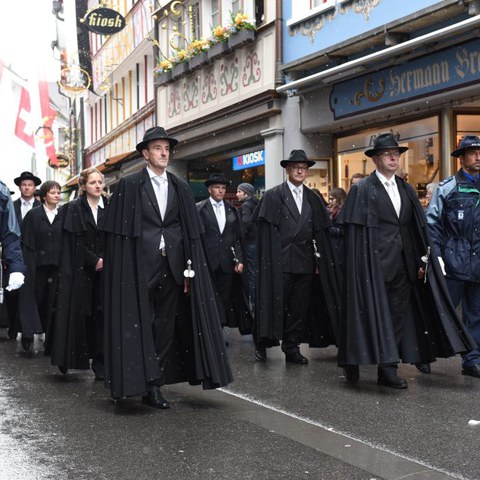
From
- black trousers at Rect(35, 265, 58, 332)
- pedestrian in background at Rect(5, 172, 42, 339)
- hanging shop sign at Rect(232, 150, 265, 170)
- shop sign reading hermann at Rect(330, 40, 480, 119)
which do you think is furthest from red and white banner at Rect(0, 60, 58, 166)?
black trousers at Rect(35, 265, 58, 332)

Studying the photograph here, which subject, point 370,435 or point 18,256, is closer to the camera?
point 370,435

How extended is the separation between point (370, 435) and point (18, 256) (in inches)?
123

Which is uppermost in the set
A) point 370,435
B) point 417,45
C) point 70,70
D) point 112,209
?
point 70,70

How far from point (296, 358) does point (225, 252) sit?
2.53 meters

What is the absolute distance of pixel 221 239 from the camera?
12.1m

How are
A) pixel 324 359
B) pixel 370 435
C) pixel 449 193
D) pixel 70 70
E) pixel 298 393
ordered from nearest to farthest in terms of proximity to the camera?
1. pixel 370 435
2. pixel 298 393
3. pixel 449 193
4. pixel 324 359
5. pixel 70 70

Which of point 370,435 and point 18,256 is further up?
point 18,256

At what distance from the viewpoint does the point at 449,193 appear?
9031mm

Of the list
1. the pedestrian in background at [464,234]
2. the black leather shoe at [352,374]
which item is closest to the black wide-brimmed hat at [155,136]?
the black leather shoe at [352,374]

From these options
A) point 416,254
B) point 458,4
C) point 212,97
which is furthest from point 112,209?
point 212,97

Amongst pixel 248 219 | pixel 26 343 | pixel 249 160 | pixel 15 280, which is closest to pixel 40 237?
pixel 26 343

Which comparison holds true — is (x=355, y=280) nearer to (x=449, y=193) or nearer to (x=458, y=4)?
(x=449, y=193)

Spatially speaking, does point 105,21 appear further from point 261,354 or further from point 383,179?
point 383,179

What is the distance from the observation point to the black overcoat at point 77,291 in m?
9.05
